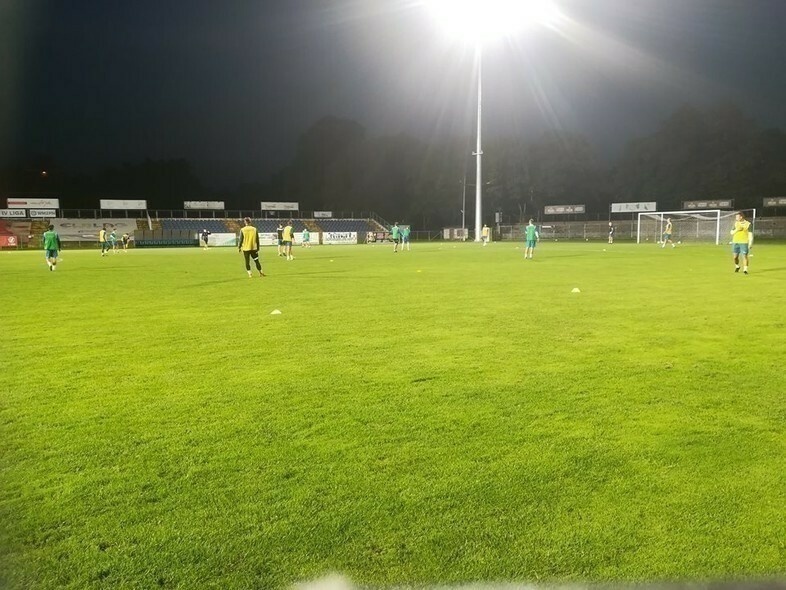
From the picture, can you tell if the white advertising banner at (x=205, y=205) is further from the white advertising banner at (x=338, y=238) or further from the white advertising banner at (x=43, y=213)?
the white advertising banner at (x=338, y=238)

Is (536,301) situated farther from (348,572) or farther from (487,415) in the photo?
(348,572)

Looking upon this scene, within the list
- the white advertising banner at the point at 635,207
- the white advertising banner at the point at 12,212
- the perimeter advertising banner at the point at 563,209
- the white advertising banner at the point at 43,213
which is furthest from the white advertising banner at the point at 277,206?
the white advertising banner at the point at 635,207

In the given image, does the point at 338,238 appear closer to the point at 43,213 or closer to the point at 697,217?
the point at 43,213

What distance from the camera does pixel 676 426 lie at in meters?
4.38

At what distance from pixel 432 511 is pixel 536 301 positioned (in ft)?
30.8

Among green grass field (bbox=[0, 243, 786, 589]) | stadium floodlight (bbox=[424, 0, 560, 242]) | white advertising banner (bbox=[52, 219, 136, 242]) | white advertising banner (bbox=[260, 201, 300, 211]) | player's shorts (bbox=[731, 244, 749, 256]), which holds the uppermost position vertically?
stadium floodlight (bbox=[424, 0, 560, 242])

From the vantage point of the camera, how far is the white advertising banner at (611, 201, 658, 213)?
75000mm

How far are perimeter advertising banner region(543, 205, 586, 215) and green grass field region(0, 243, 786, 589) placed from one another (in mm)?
77721

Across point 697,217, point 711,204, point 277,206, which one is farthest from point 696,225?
point 277,206

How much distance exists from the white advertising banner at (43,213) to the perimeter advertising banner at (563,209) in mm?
66473

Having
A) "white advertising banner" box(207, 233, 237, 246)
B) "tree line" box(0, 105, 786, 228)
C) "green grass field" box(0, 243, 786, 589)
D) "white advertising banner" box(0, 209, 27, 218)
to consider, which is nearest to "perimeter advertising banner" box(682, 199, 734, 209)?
"tree line" box(0, 105, 786, 228)

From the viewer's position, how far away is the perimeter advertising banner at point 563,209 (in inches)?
3231

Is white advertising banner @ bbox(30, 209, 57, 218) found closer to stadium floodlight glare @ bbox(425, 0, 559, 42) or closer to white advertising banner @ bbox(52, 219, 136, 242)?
white advertising banner @ bbox(52, 219, 136, 242)

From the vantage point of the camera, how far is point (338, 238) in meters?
65.2
